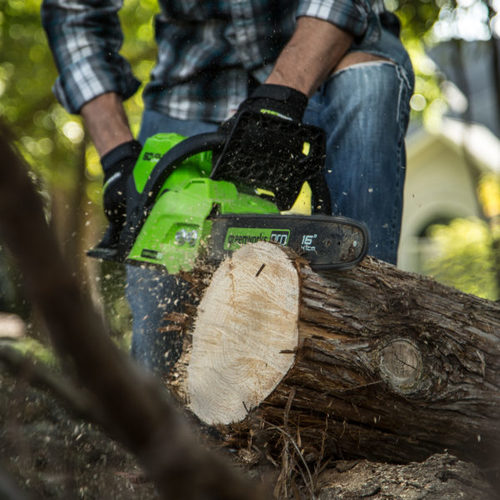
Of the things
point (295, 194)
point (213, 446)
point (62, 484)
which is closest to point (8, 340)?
point (62, 484)

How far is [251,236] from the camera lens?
1479mm

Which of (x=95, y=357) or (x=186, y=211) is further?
(x=186, y=211)

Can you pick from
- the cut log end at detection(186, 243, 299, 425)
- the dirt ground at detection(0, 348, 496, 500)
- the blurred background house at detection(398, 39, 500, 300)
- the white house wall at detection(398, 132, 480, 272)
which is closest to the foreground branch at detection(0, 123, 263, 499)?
the dirt ground at detection(0, 348, 496, 500)

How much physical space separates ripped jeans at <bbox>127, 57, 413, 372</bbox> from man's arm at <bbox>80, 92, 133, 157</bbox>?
506 millimetres

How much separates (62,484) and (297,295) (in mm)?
833

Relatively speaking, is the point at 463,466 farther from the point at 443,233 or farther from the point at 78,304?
the point at 443,233

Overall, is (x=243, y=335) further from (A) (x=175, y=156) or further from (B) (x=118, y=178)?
(B) (x=118, y=178)

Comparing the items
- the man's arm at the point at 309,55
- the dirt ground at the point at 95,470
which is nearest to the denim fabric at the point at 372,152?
the man's arm at the point at 309,55

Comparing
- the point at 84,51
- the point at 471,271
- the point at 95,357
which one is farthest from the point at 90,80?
the point at 471,271

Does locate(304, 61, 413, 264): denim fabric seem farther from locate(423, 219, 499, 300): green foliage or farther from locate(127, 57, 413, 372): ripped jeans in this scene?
locate(423, 219, 499, 300): green foliage

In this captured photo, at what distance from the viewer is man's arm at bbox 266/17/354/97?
5.33ft

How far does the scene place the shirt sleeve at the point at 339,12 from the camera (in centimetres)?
167

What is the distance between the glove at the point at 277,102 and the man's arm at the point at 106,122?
2.00 ft

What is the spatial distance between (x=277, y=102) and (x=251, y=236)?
387 millimetres
